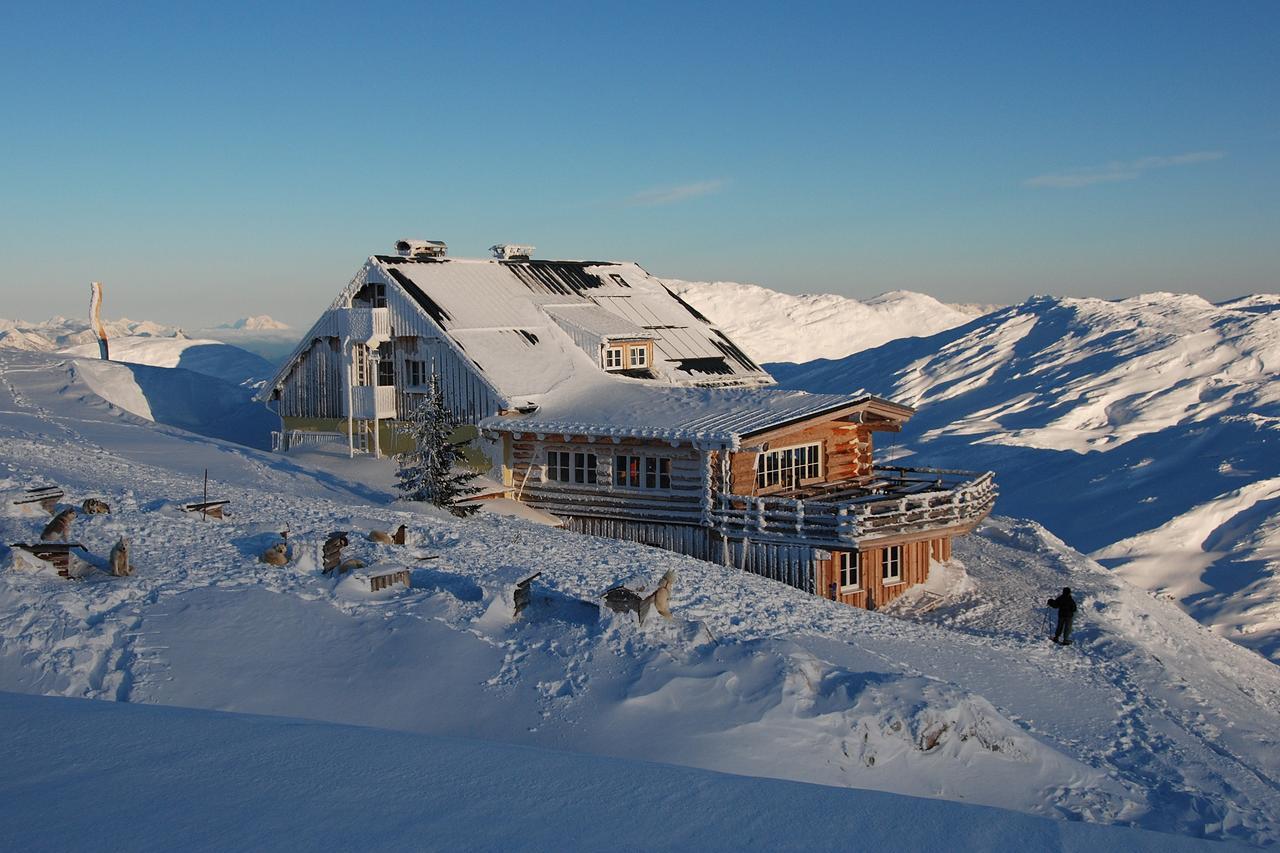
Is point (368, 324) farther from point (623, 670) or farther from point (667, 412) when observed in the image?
point (623, 670)

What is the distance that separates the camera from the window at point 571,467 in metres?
28.9

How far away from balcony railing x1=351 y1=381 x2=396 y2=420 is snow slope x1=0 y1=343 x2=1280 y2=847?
10572 mm

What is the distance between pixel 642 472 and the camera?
91.6 ft

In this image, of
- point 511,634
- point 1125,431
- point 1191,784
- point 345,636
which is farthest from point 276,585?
point 1125,431

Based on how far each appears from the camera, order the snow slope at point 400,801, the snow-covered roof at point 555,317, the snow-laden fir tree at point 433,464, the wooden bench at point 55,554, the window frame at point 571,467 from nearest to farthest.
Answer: the snow slope at point 400,801 → the wooden bench at point 55,554 → the snow-laden fir tree at point 433,464 → the window frame at point 571,467 → the snow-covered roof at point 555,317

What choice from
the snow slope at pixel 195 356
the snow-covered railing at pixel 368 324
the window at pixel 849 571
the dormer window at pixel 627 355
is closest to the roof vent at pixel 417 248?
the snow-covered railing at pixel 368 324

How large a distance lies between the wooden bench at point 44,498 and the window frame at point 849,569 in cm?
1582

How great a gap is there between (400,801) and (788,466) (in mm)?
21275

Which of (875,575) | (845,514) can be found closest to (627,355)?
(875,575)

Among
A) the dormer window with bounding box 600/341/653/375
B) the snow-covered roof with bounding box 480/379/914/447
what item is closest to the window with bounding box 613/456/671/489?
the snow-covered roof with bounding box 480/379/914/447

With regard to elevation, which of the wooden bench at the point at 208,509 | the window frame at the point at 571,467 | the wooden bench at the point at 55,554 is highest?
the window frame at the point at 571,467

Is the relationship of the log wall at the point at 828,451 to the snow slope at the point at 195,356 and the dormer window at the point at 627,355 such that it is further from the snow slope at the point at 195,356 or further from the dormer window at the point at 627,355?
the snow slope at the point at 195,356

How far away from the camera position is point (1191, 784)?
1508 cm

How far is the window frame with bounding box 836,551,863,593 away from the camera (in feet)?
85.4
